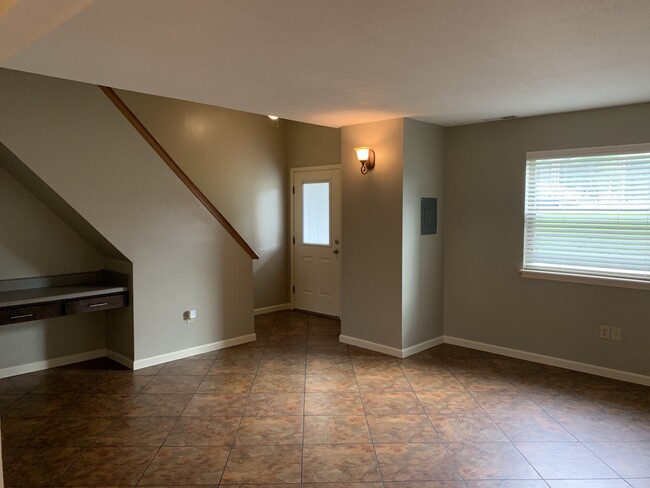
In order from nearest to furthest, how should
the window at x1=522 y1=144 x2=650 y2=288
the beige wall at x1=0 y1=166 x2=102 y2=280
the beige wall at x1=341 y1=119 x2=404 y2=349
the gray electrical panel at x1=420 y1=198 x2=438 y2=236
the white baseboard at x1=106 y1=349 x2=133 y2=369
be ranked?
the window at x1=522 y1=144 x2=650 y2=288 < the beige wall at x1=0 y1=166 x2=102 y2=280 < the white baseboard at x1=106 y1=349 x2=133 y2=369 < the beige wall at x1=341 y1=119 x2=404 y2=349 < the gray electrical panel at x1=420 y1=198 x2=438 y2=236

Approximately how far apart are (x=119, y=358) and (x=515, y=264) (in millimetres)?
3804

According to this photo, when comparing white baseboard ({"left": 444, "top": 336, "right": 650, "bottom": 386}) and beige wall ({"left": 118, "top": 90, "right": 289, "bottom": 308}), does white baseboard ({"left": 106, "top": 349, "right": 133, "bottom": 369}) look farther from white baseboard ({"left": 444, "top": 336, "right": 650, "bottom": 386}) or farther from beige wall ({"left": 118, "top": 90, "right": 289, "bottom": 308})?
white baseboard ({"left": 444, "top": 336, "right": 650, "bottom": 386})

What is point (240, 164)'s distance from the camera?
6070mm

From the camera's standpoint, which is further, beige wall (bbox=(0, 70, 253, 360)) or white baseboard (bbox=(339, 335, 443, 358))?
white baseboard (bbox=(339, 335, 443, 358))

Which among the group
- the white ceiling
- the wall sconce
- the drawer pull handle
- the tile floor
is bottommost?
the tile floor

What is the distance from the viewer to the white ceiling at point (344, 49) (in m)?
1.96

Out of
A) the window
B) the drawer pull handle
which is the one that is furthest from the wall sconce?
the drawer pull handle

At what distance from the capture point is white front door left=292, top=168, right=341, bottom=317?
6.12 metres

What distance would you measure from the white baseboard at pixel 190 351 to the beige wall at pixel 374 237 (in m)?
1.09

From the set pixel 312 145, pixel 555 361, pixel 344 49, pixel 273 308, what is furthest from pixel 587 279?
pixel 273 308

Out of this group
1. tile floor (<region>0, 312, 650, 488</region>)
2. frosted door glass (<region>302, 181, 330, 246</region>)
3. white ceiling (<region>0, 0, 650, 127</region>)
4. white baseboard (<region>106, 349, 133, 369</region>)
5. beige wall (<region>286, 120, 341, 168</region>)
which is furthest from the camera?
frosted door glass (<region>302, 181, 330, 246</region>)

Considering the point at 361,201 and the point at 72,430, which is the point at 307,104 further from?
the point at 72,430

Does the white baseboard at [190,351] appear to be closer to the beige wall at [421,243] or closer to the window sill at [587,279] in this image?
the beige wall at [421,243]

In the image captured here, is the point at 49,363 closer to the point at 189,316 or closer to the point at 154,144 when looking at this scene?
the point at 189,316
